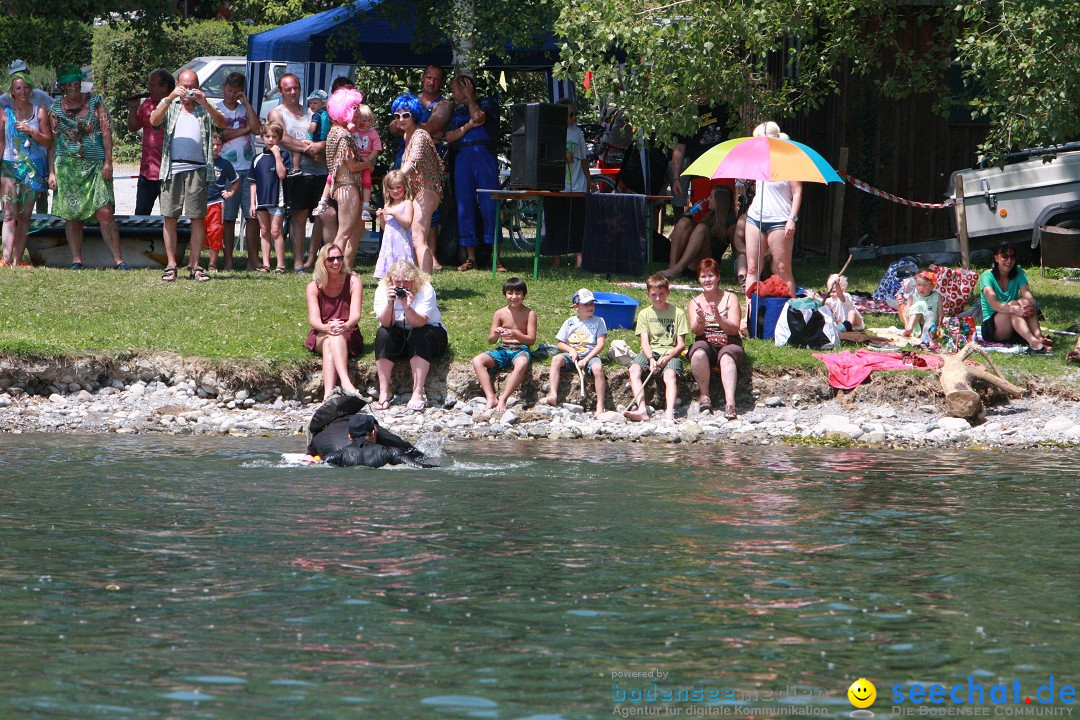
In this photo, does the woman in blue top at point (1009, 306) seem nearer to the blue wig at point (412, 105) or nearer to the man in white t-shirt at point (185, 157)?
the blue wig at point (412, 105)

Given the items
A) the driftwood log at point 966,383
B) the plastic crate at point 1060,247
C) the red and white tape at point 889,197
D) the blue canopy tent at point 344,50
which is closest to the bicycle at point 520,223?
the blue canopy tent at point 344,50

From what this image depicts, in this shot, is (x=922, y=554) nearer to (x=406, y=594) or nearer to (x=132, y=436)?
(x=406, y=594)

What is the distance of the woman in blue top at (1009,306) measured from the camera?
14703 millimetres

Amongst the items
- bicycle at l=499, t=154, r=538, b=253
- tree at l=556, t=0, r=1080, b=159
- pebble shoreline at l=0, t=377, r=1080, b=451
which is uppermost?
tree at l=556, t=0, r=1080, b=159

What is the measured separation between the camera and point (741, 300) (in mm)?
15734

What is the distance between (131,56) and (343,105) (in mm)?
18871

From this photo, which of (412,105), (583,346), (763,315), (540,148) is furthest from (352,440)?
(412,105)

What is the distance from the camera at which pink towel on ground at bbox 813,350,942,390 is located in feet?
45.3

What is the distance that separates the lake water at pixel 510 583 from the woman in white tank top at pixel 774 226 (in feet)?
12.8

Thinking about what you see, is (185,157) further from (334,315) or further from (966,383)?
(966,383)

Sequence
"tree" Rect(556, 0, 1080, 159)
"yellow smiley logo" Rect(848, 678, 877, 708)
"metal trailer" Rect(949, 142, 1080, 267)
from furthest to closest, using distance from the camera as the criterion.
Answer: "metal trailer" Rect(949, 142, 1080, 267) < "tree" Rect(556, 0, 1080, 159) < "yellow smiley logo" Rect(848, 678, 877, 708)

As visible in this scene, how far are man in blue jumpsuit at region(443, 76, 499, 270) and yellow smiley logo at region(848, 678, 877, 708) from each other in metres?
11.3

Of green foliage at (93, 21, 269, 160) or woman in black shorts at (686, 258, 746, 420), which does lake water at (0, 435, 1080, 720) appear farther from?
green foliage at (93, 21, 269, 160)

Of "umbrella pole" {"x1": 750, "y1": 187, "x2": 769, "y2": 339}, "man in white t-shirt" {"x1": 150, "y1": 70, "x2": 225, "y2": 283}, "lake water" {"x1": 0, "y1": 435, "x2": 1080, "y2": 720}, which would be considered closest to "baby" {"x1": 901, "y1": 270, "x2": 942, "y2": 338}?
"umbrella pole" {"x1": 750, "y1": 187, "x2": 769, "y2": 339}
